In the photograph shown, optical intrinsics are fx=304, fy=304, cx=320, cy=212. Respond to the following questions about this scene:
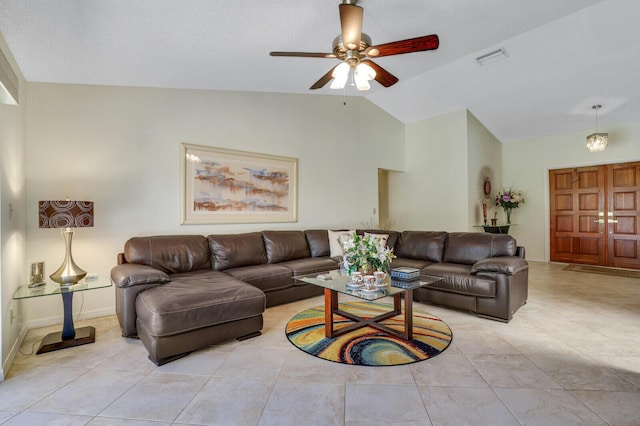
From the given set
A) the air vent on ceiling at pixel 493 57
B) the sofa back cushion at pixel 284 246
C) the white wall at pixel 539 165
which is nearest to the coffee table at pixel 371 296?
the sofa back cushion at pixel 284 246

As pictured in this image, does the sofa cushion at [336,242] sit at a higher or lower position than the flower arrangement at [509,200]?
lower

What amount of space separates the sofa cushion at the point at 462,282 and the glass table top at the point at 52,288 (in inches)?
125

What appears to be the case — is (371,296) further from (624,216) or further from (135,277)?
(624,216)

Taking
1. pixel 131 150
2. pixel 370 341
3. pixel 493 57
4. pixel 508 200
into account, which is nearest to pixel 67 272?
pixel 131 150

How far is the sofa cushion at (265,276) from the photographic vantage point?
3398 mm

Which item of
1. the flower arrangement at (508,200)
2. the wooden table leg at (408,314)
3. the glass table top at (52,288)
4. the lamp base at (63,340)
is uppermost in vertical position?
the flower arrangement at (508,200)

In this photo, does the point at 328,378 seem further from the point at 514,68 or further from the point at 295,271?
the point at 514,68

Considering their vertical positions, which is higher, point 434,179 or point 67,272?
point 434,179

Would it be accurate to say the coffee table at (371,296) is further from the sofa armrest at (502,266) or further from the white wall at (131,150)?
the white wall at (131,150)

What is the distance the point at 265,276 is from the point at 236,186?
4.73 ft

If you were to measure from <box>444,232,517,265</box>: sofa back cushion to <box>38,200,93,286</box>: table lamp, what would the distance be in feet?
13.1

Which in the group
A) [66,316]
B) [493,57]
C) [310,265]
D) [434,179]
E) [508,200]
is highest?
[493,57]

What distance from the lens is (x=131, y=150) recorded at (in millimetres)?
3438

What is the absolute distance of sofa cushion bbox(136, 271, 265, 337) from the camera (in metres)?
2.22
